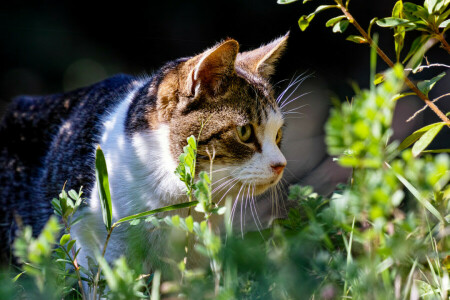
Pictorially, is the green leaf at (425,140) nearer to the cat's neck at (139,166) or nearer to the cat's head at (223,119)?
the cat's head at (223,119)

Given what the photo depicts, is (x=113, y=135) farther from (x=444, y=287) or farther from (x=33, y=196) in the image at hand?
(x=444, y=287)

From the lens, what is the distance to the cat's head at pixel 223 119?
1357mm

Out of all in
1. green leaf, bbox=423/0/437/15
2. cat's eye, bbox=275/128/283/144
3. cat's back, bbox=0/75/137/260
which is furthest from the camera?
cat's back, bbox=0/75/137/260

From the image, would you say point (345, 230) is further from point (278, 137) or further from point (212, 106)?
point (278, 137)

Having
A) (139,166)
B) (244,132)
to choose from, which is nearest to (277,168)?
(244,132)

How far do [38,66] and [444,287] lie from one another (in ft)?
8.26

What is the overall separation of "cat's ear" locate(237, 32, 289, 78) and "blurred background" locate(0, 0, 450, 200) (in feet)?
1.82

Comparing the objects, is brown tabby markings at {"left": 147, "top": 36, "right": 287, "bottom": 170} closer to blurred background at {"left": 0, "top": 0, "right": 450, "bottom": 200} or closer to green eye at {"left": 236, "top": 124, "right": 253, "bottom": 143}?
green eye at {"left": 236, "top": 124, "right": 253, "bottom": 143}

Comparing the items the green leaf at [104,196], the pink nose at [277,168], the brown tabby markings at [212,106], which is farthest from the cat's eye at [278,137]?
the green leaf at [104,196]

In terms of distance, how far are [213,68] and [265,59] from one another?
333 millimetres

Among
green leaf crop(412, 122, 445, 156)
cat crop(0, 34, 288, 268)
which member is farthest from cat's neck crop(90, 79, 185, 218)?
green leaf crop(412, 122, 445, 156)

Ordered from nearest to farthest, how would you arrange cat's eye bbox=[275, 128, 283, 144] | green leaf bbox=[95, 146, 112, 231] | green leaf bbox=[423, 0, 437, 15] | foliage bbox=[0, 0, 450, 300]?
foliage bbox=[0, 0, 450, 300], green leaf bbox=[95, 146, 112, 231], green leaf bbox=[423, 0, 437, 15], cat's eye bbox=[275, 128, 283, 144]

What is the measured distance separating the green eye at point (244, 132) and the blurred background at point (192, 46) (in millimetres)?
724

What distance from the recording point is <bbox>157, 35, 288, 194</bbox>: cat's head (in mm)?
1357
